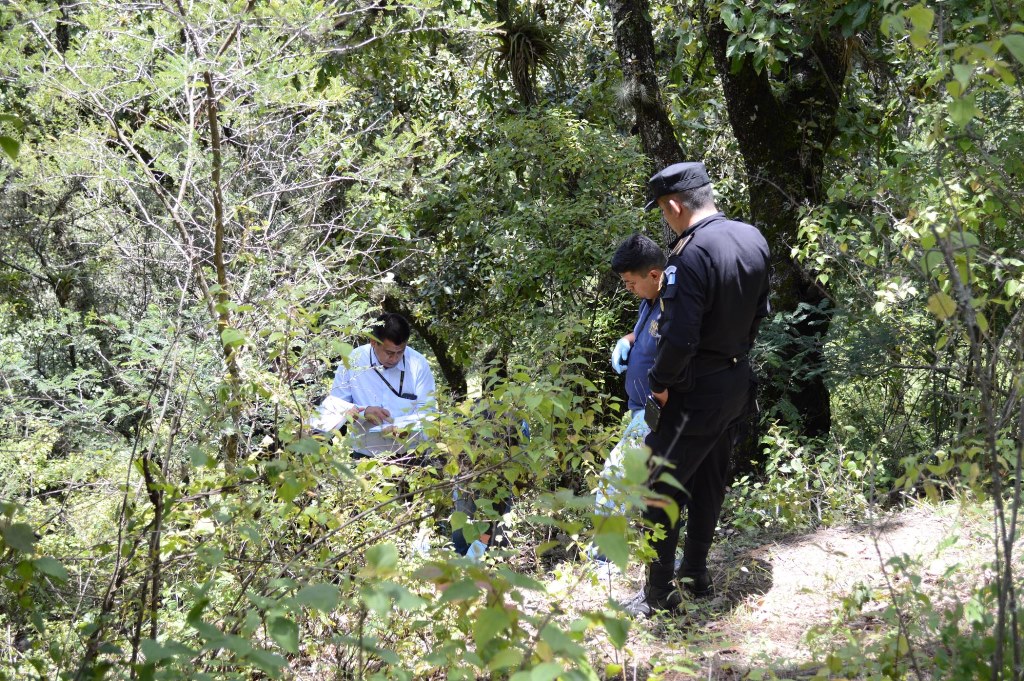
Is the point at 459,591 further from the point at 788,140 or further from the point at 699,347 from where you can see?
the point at 788,140

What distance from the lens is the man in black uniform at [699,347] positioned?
366 centimetres

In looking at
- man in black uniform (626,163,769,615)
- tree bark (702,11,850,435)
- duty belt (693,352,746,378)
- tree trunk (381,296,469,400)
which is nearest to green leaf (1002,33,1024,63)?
man in black uniform (626,163,769,615)

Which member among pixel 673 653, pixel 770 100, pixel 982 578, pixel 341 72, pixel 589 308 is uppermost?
pixel 341 72

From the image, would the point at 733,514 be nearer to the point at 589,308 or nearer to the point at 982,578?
the point at 589,308

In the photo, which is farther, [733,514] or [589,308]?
[589,308]

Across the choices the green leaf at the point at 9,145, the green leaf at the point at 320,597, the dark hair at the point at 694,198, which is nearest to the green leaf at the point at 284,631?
the green leaf at the point at 320,597

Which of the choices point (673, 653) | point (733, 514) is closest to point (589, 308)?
point (733, 514)

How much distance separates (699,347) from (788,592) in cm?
141

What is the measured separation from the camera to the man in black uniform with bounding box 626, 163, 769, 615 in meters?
3.66

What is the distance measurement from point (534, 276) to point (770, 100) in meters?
2.54

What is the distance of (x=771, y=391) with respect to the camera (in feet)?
23.4

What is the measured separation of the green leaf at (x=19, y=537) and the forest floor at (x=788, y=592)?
1611 mm

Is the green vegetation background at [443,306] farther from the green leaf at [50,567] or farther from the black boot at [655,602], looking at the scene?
the black boot at [655,602]

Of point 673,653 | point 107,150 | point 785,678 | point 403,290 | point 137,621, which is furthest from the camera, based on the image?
point 403,290
